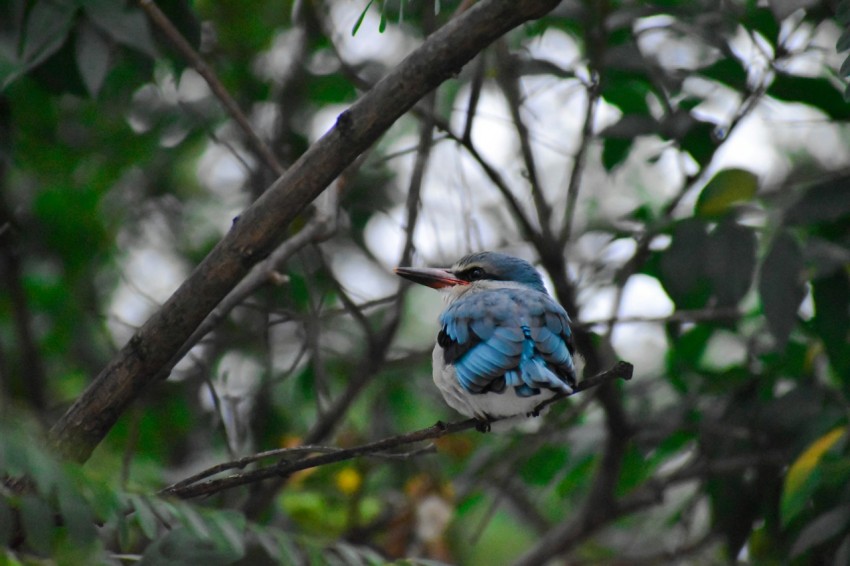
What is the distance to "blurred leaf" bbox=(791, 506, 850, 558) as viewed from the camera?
307 cm

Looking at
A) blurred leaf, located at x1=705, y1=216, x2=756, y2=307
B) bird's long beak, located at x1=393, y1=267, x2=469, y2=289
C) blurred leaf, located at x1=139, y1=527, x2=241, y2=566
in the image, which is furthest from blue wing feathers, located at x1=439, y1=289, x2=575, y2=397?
blurred leaf, located at x1=139, y1=527, x2=241, y2=566

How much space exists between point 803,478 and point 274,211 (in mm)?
1946

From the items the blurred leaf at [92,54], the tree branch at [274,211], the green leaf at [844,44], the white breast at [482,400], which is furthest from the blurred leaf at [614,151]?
the blurred leaf at [92,54]

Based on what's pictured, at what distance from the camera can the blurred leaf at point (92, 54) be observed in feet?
9.71

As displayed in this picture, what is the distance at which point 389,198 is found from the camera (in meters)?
5.16

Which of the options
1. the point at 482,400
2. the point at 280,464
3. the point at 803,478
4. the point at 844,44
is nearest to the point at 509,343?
the point at 482,400

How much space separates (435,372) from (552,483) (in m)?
1.34

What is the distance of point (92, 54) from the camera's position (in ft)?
9.84

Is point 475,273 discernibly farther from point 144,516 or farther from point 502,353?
point 144,516

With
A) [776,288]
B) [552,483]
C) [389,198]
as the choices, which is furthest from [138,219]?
[776,288]

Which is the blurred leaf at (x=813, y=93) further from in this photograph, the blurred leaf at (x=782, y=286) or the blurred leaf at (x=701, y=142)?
the blurred leaf at (x=782, y=286)

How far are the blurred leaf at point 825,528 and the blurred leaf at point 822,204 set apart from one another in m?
0.94

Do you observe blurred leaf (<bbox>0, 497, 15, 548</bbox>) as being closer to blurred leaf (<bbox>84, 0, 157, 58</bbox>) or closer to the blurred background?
the blurred background

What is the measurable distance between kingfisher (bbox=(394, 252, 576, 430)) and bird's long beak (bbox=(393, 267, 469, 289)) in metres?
0.02
